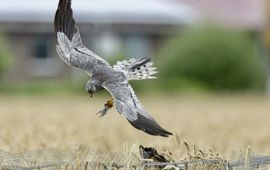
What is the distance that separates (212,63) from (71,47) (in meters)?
27.1

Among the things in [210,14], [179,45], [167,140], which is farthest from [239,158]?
[210,14]

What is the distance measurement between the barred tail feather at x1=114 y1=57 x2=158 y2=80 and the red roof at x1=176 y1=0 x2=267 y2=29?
3006 centimetres

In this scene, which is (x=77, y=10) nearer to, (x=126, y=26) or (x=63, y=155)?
(x=126, y=26)

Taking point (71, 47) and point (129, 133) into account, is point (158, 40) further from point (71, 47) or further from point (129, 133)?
point (71, 47)

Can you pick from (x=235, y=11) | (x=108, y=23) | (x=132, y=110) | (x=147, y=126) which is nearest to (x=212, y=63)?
(x=108, y=23)

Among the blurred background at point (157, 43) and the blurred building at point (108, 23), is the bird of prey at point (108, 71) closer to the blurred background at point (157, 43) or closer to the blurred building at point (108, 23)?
the blurred background at point (157, 43)

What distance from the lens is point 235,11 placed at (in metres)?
39.8

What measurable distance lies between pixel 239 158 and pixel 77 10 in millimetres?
32527

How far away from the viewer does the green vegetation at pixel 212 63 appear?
3347 cm

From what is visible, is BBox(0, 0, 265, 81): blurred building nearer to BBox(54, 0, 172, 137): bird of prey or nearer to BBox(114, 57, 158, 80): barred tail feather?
BBox(54, 0, 172, 137): bird of prey

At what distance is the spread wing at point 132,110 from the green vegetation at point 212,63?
26621 mm

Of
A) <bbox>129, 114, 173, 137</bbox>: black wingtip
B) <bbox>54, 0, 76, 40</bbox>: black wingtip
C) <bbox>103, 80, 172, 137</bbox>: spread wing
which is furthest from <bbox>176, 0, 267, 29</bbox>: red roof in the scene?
<bbox>129, 114, 173, 137</bbox>: black wingtip

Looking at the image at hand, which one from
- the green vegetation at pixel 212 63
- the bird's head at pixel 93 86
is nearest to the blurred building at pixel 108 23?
the green vegetation at pixel 212 63

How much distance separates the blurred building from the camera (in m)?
37.7
